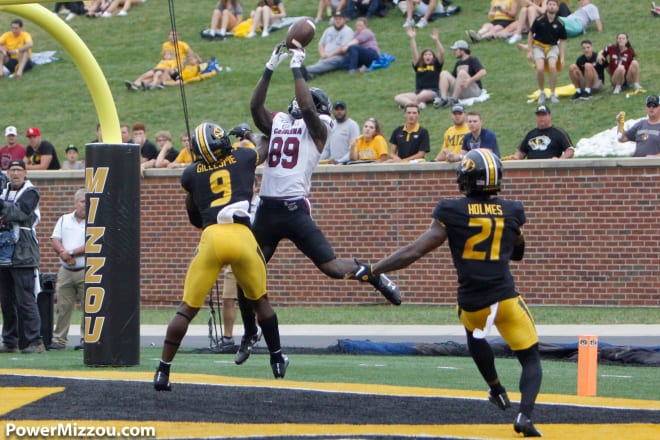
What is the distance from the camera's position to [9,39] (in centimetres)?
2859

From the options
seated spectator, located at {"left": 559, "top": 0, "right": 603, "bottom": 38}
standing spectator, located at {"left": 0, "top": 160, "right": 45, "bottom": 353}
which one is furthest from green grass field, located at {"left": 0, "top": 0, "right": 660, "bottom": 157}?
standing spectator, located at {"left": 0, "top": 160, "right": 45, "bottom": 353}

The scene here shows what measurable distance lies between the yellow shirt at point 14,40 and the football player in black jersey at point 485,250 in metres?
22.4

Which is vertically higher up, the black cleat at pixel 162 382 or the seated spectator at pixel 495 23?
the seated spectator at pixel 495 23

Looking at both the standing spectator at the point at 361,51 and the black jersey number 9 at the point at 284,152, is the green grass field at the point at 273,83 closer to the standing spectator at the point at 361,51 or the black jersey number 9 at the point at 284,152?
the standing spectator at the point at 361,51

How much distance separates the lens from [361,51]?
25.0m

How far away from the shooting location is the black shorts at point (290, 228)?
988 cm

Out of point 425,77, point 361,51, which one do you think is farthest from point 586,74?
point 361,51

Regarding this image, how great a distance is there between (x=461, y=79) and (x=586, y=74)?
2173 millimetres

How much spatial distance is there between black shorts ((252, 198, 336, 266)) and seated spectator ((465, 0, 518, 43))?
15600mm

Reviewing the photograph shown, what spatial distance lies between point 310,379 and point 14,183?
504 cm

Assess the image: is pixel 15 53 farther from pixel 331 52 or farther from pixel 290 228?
pixel 290 228

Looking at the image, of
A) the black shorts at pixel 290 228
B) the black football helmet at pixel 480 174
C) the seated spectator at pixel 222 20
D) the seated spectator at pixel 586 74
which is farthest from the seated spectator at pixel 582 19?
the black football helmet at pixel 480 174

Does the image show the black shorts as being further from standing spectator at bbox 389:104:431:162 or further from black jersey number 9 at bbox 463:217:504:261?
standing spectator at bbox 389:104:431:162

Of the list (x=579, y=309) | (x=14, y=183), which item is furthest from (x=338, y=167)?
(x=14, y=183)
